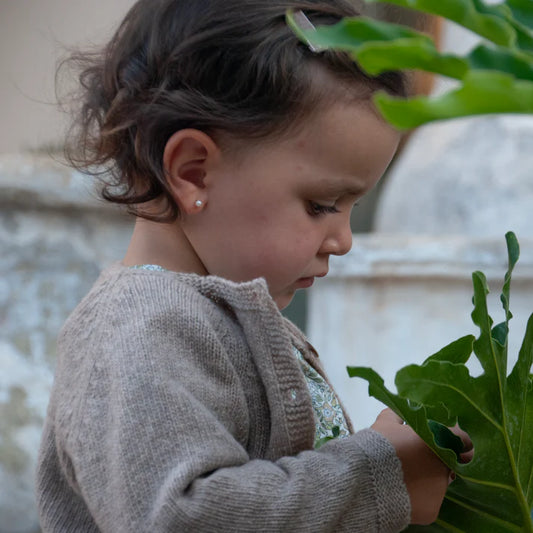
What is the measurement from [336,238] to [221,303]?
0.54 feet

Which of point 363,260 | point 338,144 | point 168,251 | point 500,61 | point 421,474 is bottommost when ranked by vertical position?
point 363,260

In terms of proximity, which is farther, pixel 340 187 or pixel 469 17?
pixel 340 187

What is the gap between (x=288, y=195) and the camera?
38.7 inches

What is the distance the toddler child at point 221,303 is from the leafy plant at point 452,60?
0.38 m

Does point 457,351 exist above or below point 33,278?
above

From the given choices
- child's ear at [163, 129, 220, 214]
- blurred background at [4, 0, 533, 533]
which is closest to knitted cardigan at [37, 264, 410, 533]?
child's ear at [163, 129, 220, 214]

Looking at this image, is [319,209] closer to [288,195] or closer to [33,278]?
[288,195]

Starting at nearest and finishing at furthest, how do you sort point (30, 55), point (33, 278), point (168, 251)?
1. point (168, 251)
2. point (33, 278)
3. point (30, 55)

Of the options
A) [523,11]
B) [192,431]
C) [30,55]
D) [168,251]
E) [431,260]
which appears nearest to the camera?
[523,11]

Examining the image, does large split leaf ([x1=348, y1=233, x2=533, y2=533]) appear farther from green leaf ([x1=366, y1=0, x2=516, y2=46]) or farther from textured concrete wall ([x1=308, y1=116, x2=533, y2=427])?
textured concrete wall ([x1=308, y1=116, x2=533, y2=427])

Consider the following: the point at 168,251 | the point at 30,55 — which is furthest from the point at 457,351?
the point at 30,55

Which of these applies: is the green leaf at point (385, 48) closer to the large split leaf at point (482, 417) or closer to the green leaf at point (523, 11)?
the green leaf at point (523, 11)

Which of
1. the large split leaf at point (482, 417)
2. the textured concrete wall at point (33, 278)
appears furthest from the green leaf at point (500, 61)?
the textured concrete wall at point (33, 278)

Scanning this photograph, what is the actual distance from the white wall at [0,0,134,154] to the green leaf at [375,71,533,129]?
326cm
